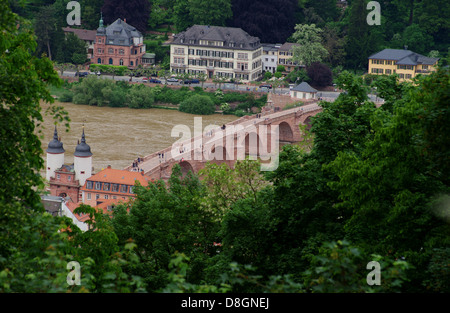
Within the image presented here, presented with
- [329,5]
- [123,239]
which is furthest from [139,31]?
[123,239]

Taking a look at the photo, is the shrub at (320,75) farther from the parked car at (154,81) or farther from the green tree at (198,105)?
the parked car at (154,81)

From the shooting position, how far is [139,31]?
102312 mm

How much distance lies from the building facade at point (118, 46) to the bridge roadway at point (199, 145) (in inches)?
934

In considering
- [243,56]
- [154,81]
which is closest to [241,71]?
[243,56]

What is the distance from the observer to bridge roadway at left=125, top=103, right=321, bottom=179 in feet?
178

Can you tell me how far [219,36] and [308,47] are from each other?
9.91 m

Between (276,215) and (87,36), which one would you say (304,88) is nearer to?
(87,36)

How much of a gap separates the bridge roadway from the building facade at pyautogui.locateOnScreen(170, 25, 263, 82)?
58.0 feet

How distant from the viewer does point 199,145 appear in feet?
199

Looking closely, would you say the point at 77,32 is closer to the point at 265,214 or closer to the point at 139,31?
the point at 139,31

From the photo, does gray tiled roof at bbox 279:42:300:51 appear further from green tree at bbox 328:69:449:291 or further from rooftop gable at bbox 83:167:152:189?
green tree at bbox 328:69:449:291

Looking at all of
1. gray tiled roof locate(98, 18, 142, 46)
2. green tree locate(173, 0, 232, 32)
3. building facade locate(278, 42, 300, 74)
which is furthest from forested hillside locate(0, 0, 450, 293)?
green tree locate(173, 0, 232, 32)

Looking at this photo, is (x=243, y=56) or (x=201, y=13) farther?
(x=201, y=13)
